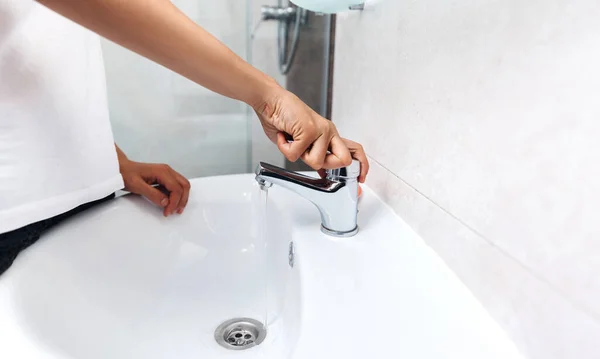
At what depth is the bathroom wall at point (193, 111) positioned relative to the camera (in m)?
1.02

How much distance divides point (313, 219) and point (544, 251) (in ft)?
1.07

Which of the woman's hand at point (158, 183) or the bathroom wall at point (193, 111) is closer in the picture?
the woman's hand at point (158, 183)

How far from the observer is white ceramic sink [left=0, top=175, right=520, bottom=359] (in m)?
0.37

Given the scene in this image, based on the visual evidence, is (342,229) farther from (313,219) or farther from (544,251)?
(544,251)

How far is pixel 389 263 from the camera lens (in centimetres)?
48

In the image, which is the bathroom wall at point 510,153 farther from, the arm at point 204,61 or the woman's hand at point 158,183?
the woman's hand at point 158,183

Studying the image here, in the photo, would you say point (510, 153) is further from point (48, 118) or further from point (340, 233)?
point (48, 118)

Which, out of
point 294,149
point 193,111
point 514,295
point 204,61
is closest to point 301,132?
point 294,149

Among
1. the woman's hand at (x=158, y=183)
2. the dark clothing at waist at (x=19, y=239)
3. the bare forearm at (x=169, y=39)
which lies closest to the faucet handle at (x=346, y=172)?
the bare forearm at (x=169, y=39)

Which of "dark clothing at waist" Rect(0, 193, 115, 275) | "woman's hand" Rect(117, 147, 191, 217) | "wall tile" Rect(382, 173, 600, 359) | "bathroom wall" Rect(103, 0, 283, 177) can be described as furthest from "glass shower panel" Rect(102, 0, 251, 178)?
"wall tile" Rect(382, 173, 600, 359)

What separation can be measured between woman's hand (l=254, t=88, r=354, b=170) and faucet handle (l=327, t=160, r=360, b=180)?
0.08ft

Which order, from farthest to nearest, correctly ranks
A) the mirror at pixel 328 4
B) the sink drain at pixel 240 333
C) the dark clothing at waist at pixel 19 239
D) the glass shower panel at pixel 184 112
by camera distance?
the glass shower panel at pixel 184 112 < the mirror at pixel 328 4 < the sink drain at pixel 240 333 < the dark clothing at waist at pixel 19 239

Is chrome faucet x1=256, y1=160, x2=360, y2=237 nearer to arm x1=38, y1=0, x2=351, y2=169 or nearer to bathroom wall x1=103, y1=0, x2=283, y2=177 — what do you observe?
arm x1=38, y1=0, x2=351, y2=169

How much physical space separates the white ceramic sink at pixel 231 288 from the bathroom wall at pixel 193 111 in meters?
0.40
